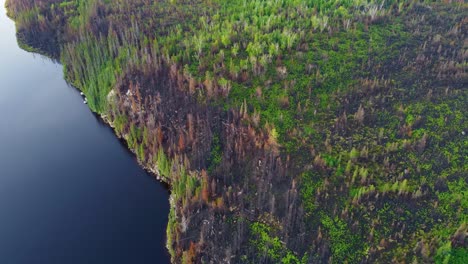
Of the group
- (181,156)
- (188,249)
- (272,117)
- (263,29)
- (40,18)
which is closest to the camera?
(188,249)

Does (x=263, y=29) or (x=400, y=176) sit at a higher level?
(x=263, y=29)

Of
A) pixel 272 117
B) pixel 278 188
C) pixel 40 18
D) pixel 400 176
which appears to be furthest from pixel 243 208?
pixel 40 18

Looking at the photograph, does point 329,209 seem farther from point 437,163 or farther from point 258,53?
point 258,53

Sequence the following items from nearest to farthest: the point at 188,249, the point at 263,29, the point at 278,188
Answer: the point at 188,249
the point at 278,188
the point at 263,29

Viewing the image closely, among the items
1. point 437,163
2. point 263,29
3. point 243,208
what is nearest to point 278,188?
point 243,208

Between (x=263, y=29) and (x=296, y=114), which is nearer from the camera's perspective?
Result: (x=296, y=114)

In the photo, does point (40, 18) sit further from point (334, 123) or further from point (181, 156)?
point (334, 123)

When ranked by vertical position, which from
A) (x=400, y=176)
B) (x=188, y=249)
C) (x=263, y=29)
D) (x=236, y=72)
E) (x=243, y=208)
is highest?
(x=263, y=29)
